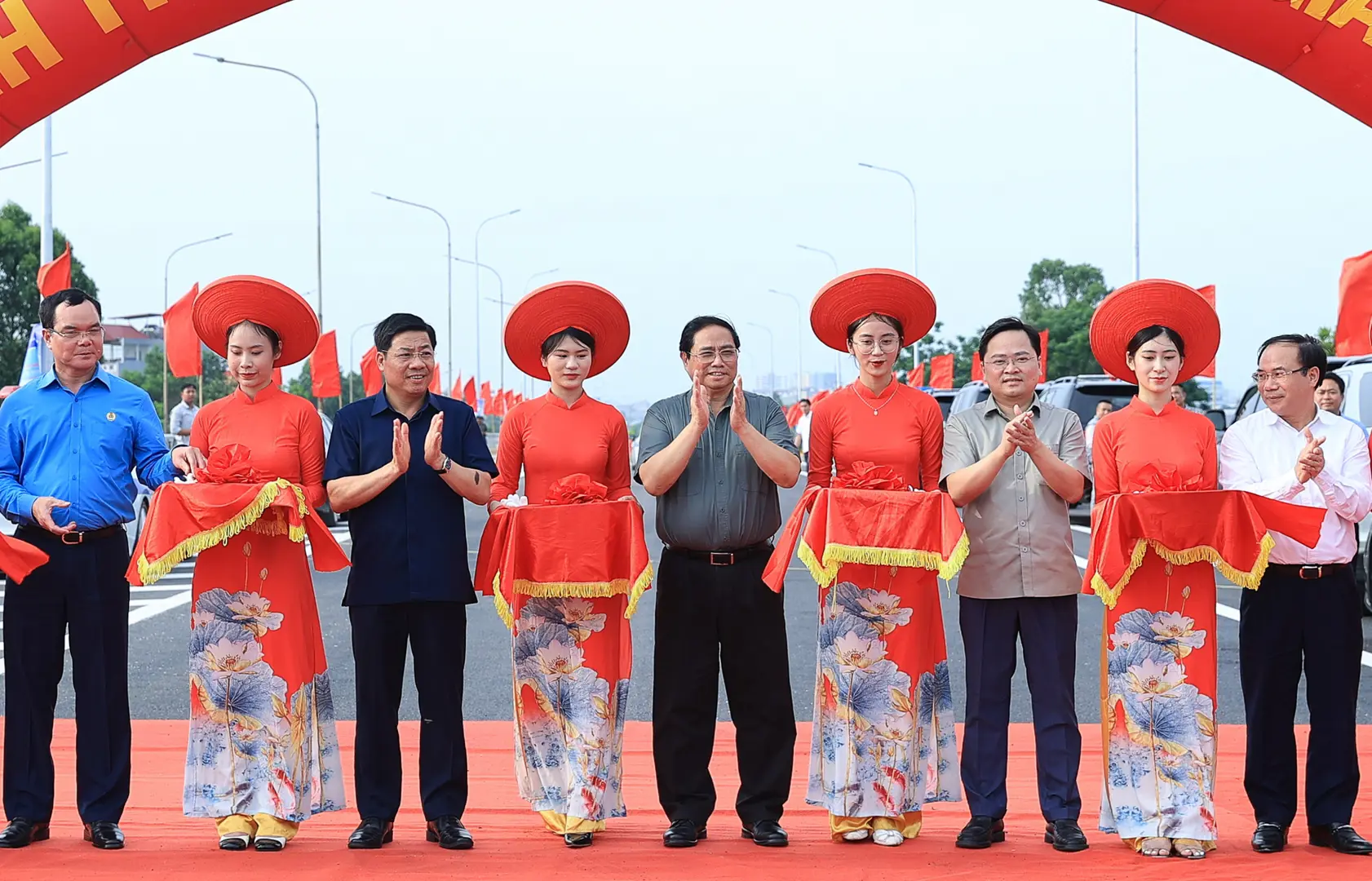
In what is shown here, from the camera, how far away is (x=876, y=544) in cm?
532

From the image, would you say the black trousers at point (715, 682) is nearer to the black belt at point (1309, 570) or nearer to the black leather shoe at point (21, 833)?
the black belt at point (1309, 570)

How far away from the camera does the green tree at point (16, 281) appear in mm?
49219

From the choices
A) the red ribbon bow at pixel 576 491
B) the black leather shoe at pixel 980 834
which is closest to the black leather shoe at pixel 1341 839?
the black leather shoe at pixel 980 834

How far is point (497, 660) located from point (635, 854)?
5108 millimetres

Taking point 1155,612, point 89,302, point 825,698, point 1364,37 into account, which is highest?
point 1364,37

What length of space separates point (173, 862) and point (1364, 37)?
5315 mm

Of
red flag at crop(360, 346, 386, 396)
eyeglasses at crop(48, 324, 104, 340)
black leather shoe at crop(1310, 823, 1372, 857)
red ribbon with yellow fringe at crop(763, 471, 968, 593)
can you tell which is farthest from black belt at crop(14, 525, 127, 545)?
red flag at crop(360, 346, 386, 396)

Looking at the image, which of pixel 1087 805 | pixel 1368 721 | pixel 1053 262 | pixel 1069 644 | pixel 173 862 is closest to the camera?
pixel 173 862

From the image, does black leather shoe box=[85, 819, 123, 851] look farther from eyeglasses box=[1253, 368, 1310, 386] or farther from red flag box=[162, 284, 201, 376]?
red flag box=[162, 284, 201, 376]

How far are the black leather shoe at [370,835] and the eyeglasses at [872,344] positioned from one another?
8.41ft

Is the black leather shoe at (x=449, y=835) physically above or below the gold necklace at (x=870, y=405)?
below

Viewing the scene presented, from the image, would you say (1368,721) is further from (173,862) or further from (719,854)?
(173,862)

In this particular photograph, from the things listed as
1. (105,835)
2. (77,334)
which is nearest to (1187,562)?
(105,835)

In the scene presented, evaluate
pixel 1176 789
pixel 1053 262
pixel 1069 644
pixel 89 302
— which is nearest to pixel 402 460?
pixel 89 302
